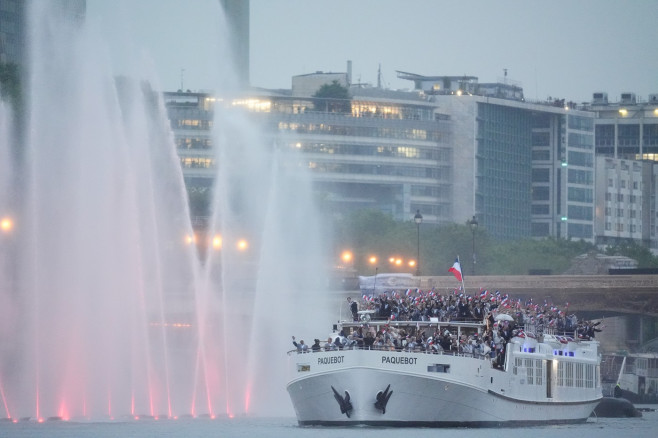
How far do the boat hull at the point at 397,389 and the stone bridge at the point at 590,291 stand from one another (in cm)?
5738

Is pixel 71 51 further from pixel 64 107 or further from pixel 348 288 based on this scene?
pixel 348 288

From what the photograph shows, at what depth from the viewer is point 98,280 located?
81562 mm

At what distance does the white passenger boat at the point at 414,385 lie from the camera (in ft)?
233

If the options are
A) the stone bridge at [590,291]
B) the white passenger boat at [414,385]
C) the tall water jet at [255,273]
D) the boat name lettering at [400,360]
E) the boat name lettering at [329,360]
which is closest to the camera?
the boat name lettering at [400,360]

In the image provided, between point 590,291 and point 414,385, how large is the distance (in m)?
62.0

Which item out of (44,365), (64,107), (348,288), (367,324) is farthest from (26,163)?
(348,288)

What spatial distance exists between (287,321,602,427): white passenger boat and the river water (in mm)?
722

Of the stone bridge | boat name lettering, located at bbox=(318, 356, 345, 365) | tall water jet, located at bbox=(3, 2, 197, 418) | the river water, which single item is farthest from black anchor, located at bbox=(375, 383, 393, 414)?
the stone bridge

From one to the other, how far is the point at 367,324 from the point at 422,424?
18.9 ft

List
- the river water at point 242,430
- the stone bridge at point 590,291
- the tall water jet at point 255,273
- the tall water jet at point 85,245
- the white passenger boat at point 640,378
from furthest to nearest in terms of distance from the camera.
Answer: the white passenger boat at point 640,378, the stone bridge at point 590,291, the tall water jet at point 255,273, the tall water jet at point 85,245, the river water at point 242,430

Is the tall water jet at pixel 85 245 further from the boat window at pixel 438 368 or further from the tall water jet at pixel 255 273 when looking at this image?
the boat window at pixel 438 368

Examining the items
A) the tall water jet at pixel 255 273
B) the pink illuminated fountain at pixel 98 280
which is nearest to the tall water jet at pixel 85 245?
the pink illuminated fountain at pixel 98 280

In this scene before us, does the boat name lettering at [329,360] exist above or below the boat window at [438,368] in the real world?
above

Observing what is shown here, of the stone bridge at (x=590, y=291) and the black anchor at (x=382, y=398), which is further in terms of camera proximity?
the stone bridge at (x=590, y=291)
